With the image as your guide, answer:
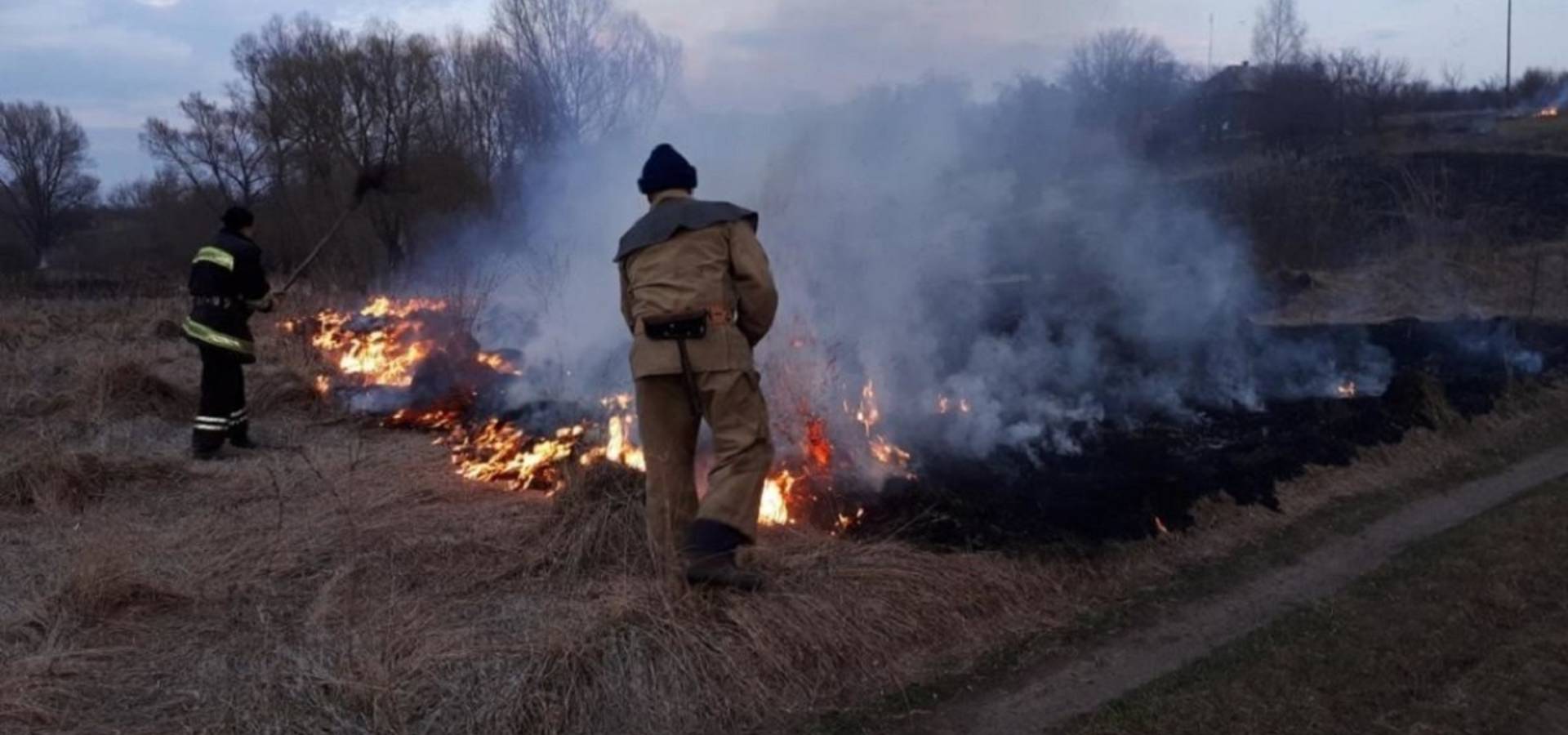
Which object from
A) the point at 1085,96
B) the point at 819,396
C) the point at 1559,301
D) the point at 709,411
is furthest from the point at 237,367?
the point at 1559,301

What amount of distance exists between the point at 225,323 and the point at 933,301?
5.87 m

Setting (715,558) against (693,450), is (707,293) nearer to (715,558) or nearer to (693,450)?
(693,450)

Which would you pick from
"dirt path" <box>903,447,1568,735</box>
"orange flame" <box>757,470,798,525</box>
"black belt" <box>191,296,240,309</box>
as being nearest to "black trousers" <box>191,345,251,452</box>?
"black belt" <box>191,296,240,309</box>

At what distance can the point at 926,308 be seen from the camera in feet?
34.4

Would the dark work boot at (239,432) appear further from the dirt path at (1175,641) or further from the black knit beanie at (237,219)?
the dirt path at (1175,641)

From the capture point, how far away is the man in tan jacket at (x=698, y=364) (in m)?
4.96

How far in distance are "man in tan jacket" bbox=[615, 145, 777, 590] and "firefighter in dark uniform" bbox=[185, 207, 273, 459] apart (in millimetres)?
4524

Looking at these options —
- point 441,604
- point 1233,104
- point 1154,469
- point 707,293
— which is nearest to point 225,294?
point 441,604

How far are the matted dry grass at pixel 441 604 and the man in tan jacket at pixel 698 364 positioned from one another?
290 mm

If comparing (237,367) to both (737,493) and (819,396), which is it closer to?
(819,396)

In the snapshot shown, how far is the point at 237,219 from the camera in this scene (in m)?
8.75

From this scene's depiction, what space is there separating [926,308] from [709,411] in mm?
5694

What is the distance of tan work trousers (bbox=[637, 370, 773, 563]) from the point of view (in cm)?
497

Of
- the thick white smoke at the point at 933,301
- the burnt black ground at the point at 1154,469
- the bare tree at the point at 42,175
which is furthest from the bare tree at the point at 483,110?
the bare tree at the point at 42,175
